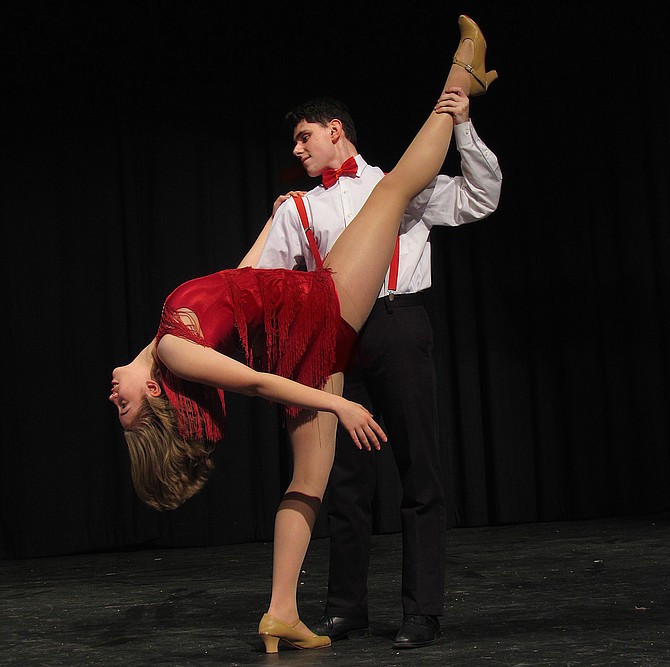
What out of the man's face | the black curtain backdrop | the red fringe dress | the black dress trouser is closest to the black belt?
the black dress trouser

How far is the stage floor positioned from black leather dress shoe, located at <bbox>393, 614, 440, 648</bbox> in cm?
3

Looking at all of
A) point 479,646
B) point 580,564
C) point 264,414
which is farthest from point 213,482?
point 479,646

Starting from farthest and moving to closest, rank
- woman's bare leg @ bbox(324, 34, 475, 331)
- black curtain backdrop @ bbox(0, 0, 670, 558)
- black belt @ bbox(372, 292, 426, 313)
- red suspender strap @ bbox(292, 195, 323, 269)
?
black curtain backdrop @ bbox(0, 0, 670, 558)
red suspender strap @ bbox(292, 195, 323, 269)
black belt @ bbox(372, 292, 426, 313)
woman's bare leg @ bbox(324, 34, 475, 331)

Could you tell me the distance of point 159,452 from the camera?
2.18 metres

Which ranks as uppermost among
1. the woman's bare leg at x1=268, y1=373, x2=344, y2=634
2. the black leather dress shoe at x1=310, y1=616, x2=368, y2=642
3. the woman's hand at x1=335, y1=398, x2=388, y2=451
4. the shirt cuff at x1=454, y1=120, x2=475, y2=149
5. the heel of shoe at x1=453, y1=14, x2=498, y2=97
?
the heel of shoe at x1=453, y1=14, x2=498, y2=97

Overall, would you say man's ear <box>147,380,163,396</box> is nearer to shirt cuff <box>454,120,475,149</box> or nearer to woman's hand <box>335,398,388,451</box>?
woman's hand <box>335,398,388,451</box>

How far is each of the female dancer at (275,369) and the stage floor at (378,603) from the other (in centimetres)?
29

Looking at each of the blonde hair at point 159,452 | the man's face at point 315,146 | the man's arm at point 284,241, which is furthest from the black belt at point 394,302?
the blonde hair at point 159,452

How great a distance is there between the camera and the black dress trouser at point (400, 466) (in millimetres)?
2307

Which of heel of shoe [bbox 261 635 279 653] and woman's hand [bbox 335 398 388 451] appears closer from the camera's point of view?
woman's hand [bbox 335 398 388 451]

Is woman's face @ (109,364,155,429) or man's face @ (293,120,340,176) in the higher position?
man's face @ (293,120,340,176)

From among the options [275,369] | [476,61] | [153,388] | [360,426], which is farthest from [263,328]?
[476,61]

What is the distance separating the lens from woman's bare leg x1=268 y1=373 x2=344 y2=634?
2.19 metres

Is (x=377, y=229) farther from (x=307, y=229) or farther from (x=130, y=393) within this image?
(x=130, y=393)
